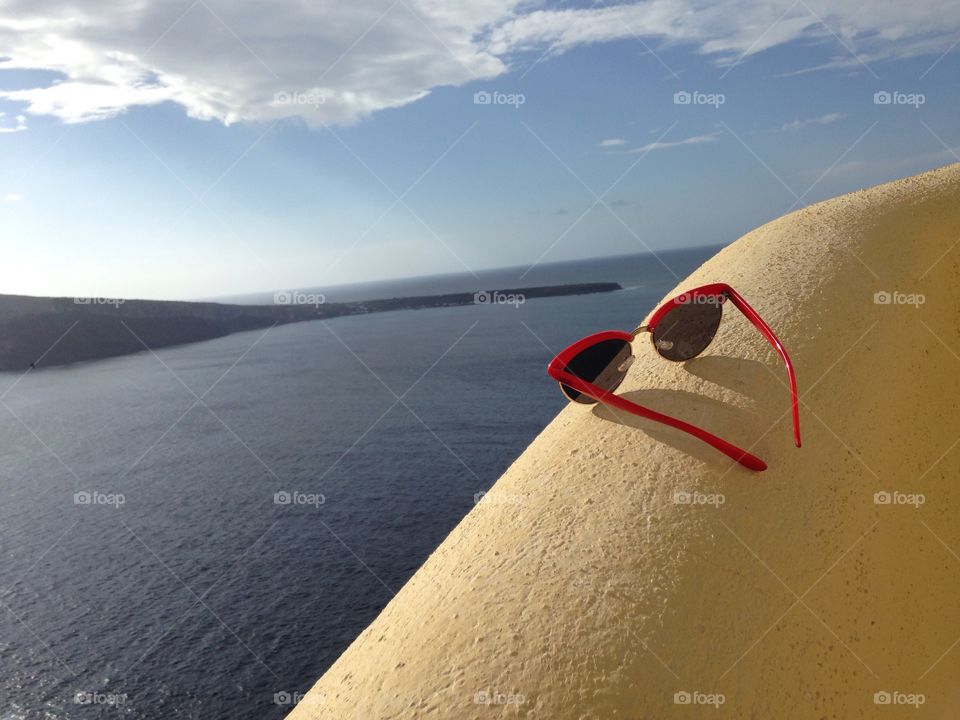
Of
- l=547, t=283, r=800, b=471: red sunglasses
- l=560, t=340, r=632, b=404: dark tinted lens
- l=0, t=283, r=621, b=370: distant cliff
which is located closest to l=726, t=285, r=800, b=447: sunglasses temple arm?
l=547, t=283, r=800, b=471: red sunglasses

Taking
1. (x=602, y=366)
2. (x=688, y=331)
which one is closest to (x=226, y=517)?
(x=602, y=366)

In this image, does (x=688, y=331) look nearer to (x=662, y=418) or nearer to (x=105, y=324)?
(x=662, y=418)

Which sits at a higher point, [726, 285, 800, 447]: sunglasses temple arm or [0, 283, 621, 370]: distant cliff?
[726, 285, 800, 447]: sunglasses temple arm

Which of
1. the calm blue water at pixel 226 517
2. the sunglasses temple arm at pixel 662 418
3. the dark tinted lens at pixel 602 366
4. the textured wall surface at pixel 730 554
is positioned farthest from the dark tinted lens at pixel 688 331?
the calm blue water at pixel 226 517

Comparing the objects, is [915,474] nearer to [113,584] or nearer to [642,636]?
[642,636]

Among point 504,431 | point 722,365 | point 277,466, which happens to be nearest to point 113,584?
point 277,466

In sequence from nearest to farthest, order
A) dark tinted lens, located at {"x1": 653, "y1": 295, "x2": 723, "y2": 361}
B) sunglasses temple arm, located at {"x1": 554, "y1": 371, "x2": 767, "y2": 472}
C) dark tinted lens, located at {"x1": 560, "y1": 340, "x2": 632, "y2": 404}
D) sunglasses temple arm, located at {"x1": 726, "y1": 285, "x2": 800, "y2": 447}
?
sunglasses temple arm, located at {"x1": 554, "y1": 371, "x2": 767, "y2": 472}
sunglasses temple arm, located at {"x1": 726, "y1": 285, "x2": 800, "y2": 447}
dark tinted lens, located at {"x1": 560, "y1": 340, "x2": 632, "y2": 404}
dark tinted lens, located at {"x1": 653, "y1": 295, "x2": 723, "y2": 361}

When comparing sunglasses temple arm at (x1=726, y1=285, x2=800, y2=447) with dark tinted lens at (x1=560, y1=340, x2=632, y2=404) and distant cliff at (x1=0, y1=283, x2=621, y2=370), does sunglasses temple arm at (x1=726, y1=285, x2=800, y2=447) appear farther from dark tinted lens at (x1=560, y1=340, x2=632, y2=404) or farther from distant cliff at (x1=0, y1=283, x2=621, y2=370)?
distant cliff at (x1=0, y1=283, x2=621, y2=370)

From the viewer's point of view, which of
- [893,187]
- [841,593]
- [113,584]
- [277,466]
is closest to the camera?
[841,593]
